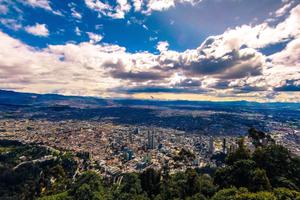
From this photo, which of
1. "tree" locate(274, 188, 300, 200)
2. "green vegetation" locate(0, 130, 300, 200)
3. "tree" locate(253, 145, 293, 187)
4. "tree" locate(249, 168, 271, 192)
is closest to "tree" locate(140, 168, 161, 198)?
"green vegetation" locate(0, 130, 300, 200)

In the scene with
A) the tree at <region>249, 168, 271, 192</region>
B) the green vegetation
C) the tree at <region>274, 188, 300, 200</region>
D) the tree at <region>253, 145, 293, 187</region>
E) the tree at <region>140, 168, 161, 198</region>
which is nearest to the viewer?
the tree at <region>274, 188, 300, 200</region>

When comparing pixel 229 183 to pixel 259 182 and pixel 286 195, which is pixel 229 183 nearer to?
pixel 259 182

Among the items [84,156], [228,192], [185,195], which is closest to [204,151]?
[84,156]

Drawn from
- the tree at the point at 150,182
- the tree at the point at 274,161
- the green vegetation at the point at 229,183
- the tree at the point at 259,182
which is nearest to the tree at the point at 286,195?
the green vegetation at the point at 229,183

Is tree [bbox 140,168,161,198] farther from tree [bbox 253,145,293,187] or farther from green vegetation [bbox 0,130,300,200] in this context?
tree [bbox 253,145,293,187]

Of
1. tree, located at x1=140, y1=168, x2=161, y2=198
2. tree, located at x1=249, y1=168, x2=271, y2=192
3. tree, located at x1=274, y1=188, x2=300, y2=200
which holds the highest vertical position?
tree, located at x1=274, y1=188, x2=300, y2=200

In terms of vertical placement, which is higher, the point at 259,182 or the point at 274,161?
the point at 274,161

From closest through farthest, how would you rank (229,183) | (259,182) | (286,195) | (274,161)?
(286,195)
(259,182)
(229,183)
(274,161)

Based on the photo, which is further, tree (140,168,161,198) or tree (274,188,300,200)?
tree (140,168,161,198)

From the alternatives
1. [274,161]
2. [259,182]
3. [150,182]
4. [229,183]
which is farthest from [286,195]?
[150,182]

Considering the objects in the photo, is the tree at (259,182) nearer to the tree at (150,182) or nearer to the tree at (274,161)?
the tree at (274,161)

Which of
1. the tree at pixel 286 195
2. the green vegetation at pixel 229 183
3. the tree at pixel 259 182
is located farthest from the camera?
the tree at pixel 259 182
